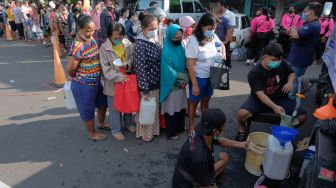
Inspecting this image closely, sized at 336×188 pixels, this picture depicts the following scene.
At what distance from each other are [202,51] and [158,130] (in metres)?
1.34

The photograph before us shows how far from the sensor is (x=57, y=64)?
22.3 feet

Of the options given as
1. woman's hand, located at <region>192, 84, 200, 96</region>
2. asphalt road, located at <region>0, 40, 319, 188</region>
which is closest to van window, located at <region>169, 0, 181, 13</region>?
asphalt road, located at <region>0, 40, 319, 188</region>

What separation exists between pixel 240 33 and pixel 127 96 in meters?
6.73

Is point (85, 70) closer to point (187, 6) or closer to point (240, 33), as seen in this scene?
point (240, 33)

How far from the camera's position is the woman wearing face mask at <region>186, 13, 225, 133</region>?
386 cm

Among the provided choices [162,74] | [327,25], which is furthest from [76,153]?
[327,25]

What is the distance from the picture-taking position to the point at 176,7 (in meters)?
11.6

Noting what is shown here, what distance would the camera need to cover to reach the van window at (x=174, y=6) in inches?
452

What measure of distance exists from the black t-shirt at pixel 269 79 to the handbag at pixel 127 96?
59.6 inches

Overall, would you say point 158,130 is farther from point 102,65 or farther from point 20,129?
point 20,129

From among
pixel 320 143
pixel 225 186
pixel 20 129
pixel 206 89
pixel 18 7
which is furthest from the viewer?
pixel 18 7

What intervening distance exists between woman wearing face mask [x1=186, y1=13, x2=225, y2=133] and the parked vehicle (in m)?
5.42

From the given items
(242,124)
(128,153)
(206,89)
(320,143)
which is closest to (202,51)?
(206,89)

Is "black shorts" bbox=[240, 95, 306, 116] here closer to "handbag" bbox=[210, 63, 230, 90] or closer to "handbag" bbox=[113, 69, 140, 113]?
"handbag" bbox=[210, 63, 230, 90]
